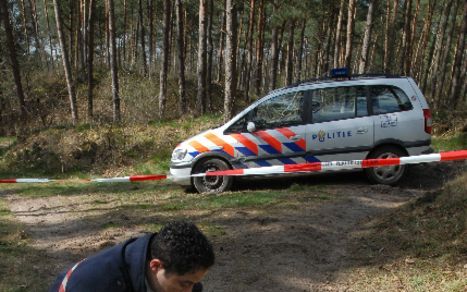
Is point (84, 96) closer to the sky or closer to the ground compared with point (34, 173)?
closer to the sky

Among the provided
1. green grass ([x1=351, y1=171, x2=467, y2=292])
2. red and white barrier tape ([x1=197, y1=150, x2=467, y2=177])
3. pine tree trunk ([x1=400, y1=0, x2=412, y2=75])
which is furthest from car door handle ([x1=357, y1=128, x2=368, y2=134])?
pine tree trunk ([x1=400, y1=0, x2=412, y2=75])

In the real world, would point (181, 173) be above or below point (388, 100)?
below

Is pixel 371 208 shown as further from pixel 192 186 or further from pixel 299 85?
pixel 192 186

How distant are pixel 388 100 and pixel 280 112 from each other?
6.61ft

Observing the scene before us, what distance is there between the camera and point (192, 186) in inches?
371

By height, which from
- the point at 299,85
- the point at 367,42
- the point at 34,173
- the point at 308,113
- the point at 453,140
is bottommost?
the point at 34,173

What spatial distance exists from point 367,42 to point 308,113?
8650 mm

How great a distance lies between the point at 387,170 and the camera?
852cm

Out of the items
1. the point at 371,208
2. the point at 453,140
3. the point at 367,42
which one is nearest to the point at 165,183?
the point at 371,208

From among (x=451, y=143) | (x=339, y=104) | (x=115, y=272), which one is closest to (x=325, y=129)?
(x=339, y=104)

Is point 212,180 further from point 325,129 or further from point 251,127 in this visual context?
point 325,129

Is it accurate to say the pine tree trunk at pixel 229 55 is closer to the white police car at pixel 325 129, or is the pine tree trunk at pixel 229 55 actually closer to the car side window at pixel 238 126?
the white police car at pixel 325 129

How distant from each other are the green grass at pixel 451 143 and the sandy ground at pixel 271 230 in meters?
1.72

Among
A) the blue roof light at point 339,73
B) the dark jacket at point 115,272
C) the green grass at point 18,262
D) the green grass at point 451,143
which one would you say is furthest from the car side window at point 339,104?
the dark jacket at point 115,272
